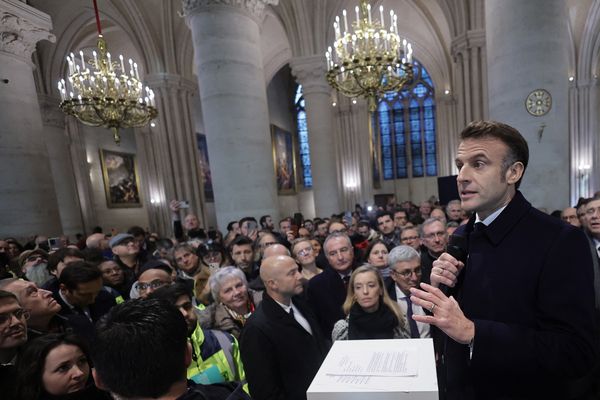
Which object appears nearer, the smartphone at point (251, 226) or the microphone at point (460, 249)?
the microphone at point (460, 249)

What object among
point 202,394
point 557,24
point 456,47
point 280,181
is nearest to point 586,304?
point 202,394

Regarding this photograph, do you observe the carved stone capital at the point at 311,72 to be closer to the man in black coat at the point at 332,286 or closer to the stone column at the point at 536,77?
the stone column at the point at 536,77

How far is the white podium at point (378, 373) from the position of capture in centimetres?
94

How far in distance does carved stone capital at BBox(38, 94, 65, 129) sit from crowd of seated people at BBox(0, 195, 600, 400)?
398 inches

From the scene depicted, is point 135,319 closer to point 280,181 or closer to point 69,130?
point 69,130

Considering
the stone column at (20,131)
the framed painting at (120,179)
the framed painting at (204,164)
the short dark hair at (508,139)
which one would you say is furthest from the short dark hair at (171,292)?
the framed painting at (120,179)

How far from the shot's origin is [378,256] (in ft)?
12.4

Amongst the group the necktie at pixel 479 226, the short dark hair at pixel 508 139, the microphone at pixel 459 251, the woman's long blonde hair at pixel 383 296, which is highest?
the short dark hair at pixel 508 139

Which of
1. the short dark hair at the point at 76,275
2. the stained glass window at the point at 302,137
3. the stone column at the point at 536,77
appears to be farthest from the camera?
the stained glass window at the point at 302,137

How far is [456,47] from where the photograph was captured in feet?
34.5

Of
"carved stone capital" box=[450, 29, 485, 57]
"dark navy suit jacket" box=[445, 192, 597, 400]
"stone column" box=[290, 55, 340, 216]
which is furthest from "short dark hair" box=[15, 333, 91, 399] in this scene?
"carved stone capital" box=[450, 29, 485, 57]

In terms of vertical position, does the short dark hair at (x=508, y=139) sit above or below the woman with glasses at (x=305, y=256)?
above

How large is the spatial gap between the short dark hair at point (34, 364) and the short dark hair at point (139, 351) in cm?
101

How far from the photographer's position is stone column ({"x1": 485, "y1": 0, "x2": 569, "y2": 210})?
5.28 m
